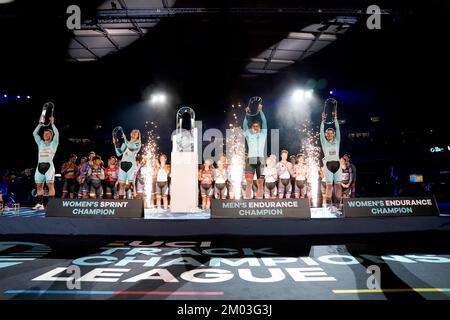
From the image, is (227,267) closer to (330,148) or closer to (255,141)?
(255,141)

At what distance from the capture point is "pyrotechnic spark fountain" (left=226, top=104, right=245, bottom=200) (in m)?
8.40

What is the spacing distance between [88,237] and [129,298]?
11.2 feet

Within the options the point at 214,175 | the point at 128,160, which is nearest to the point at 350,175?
the point at 214,175

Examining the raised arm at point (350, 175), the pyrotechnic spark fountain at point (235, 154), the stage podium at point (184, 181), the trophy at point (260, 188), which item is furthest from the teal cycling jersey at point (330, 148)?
the stage podium at point (184, 181)

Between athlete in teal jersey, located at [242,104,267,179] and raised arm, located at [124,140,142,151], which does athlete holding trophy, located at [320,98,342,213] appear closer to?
athlete in teal jersey, located at [242,104,267,179]

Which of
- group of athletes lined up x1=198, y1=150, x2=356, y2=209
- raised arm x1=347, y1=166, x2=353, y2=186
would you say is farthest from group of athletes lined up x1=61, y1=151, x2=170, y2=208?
raised arm x1=347, y1=166, x2=353, y2=186

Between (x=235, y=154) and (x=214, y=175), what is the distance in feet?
13.9

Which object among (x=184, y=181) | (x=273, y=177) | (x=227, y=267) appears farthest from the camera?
(x=273, y=177)

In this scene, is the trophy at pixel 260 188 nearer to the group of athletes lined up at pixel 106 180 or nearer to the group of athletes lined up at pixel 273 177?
the group of athletes lined up at pixel 273 177

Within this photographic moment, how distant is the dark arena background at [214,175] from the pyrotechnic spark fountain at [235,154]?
0.07 metres

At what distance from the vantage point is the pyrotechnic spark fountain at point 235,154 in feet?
27.6

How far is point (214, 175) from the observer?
25.9ft

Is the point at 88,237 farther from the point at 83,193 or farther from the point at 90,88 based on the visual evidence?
the point at 90,88
